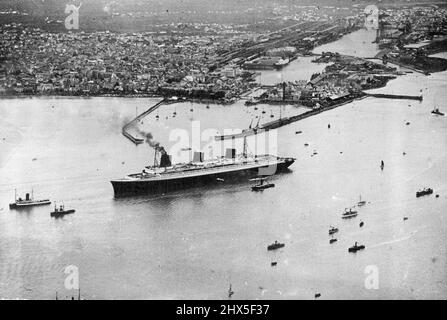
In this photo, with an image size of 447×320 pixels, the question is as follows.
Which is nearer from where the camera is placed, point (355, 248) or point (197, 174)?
point (355, 248)

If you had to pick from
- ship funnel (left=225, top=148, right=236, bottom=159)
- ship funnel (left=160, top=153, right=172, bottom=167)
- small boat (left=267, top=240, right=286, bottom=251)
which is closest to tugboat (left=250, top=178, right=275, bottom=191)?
ship funnel (left=225, top=148, right=236, bottom=159)

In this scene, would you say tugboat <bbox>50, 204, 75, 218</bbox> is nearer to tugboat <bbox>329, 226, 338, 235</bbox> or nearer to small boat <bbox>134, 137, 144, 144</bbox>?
tugboat <bbox>329, 226, 338, 235</bbox>

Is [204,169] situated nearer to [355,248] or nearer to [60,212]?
[60,212]

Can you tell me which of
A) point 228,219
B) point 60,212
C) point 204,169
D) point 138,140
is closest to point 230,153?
point 204,169

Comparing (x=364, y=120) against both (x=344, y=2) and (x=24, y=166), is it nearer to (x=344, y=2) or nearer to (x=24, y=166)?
(x=24, y=166)

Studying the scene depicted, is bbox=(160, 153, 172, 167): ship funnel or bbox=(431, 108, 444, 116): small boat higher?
bbox=(431, 108, 444, 116): small boat

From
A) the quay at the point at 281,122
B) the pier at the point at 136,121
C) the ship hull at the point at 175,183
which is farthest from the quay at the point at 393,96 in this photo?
the ship hull at the point at 175,183
